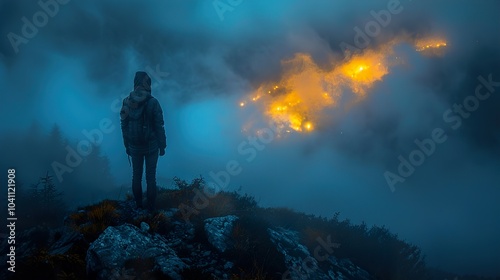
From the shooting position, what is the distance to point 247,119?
2173 inches

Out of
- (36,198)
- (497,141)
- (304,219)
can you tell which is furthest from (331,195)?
(36,198)

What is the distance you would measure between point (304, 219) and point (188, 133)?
225 ft

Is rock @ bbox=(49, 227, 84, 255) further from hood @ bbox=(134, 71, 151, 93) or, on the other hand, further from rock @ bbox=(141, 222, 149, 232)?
hood @ bbox=(134, 71, 151, 93)

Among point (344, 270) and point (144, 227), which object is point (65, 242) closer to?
point (144, 227)

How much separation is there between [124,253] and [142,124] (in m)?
2.98

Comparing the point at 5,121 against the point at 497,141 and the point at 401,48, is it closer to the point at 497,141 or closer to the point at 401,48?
the point at 401,48
